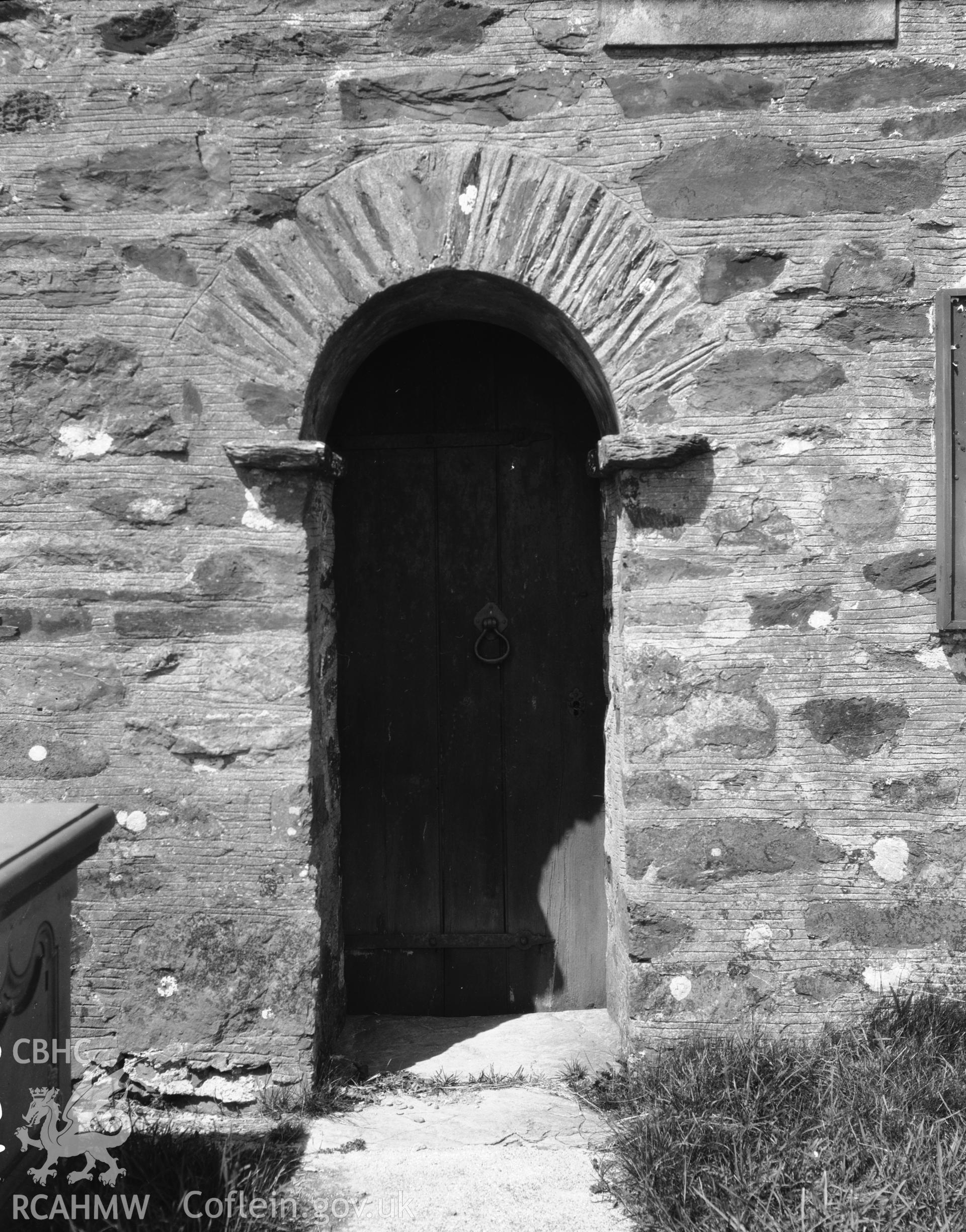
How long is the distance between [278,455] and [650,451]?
1.04m

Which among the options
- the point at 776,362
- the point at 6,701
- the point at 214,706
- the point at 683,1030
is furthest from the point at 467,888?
the point at 776,362

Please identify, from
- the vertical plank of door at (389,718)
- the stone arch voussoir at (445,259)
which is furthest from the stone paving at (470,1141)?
the stone arch voussoir at (445,259)

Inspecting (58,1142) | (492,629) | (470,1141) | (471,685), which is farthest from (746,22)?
(58,1142)

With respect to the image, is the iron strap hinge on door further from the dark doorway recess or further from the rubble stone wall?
the rubble stone wall

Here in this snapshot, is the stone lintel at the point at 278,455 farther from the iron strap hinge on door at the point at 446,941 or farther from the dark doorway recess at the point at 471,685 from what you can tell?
the iron strap hinge on door at the point at 446,941

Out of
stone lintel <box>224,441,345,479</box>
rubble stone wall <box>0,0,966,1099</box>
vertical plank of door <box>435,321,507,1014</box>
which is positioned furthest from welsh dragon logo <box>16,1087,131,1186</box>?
stone lintel <box>224,441,345,479</box>

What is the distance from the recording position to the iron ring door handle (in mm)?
3344

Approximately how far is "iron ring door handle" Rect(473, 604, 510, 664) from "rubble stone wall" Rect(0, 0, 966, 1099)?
63 centimetres

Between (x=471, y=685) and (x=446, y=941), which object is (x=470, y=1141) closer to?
(x=446, y=941)

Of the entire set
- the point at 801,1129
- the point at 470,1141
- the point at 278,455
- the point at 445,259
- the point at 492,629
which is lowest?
the point at 470,1141

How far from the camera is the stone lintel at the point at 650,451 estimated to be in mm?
2766

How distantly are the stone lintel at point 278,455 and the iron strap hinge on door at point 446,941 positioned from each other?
1.60 meters

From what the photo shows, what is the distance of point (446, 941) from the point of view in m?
3.34

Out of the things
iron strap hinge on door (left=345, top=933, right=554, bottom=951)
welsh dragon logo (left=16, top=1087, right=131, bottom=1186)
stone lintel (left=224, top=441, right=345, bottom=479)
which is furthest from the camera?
iron strap hinge on door (left=345, top=933, right=554, bottom=951)
